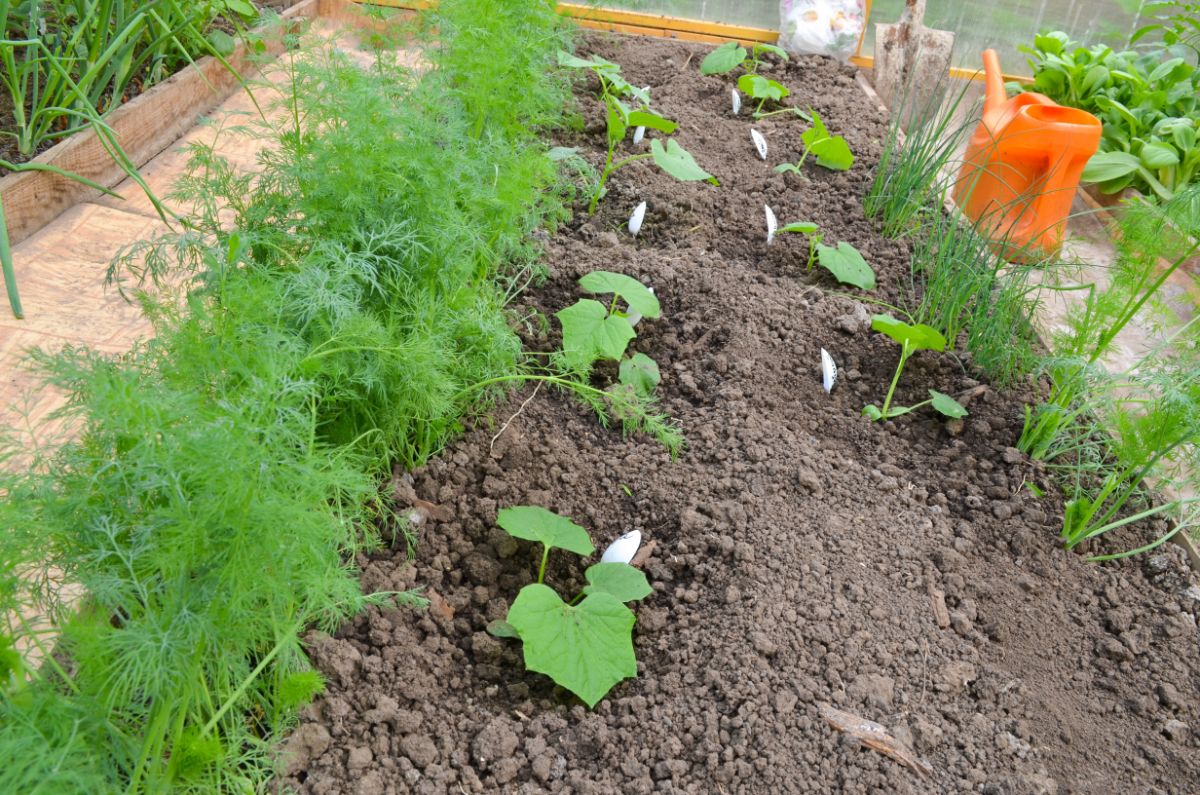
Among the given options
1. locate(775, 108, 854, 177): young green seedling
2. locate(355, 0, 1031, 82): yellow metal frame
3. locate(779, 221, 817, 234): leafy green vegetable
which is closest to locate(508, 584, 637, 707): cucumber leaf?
locate(779, 221, 817, 234): leafy green vegetable

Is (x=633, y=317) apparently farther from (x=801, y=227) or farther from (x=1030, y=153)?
(x=1030, y=153)

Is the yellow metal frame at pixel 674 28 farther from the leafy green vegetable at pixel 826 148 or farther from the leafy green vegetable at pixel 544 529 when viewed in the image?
the leafy green vegetable at pixel 544 529

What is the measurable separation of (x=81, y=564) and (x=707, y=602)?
1.00 meters

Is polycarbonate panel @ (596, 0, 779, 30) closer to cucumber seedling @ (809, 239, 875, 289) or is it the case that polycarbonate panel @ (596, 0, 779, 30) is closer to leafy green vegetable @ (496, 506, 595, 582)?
cucumber seedling @ (809, 239, 875, 289)

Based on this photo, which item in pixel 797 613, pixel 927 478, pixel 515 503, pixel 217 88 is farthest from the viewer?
pixel 217 88

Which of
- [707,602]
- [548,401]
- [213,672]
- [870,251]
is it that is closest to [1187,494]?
[870,251]

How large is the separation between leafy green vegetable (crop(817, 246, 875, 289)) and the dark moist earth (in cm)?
8

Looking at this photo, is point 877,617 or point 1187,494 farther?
point 1187,494

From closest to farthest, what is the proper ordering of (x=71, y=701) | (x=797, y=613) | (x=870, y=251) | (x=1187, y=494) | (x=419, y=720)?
(x=71, y=701), (x=419, y=720), (x=797, y=613), (x=1187, y=494), (x=870, y=251)

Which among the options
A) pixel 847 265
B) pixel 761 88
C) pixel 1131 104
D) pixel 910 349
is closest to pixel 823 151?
pixel 761 88

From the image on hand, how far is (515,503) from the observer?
1.89 metres

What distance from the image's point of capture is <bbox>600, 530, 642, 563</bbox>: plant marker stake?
1787 millimetres

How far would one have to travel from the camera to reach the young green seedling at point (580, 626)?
1524 millimetres

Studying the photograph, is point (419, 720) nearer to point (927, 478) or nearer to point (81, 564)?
point (81, 564)
